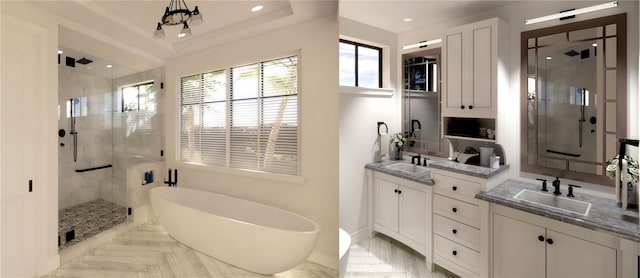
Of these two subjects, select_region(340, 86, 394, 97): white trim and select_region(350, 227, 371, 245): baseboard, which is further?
select_region(350, 227, 371, 245): baseboard

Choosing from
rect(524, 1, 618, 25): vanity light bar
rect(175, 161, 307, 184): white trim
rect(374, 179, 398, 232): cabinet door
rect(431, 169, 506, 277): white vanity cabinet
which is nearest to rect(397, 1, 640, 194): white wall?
rect(524, 1, 618, 25): vanity light bar

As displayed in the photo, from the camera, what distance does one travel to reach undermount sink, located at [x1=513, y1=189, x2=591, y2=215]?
60 cm

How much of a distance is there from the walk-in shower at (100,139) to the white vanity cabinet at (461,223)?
0.77 meters

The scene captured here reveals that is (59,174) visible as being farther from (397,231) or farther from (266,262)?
(397,231)

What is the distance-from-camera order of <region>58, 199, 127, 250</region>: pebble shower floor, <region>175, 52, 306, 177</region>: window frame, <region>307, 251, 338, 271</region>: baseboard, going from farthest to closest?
<region>58, 199, 127, 250</region>: pebble shower floor, <region>307, 251, 338, 271</region>: baseboard, <region>175, 52, 306, 177</region>: window frame

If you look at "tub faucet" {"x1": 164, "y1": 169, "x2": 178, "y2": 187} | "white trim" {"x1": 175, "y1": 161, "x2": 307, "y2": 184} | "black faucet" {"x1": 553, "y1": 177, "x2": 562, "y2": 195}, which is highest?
"white trim" {"x1": 175, "y1": 161, "x2": 307, "y2": 184}

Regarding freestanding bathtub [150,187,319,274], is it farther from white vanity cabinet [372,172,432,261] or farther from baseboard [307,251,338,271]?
white vanity cabinet [372,172,432,261]

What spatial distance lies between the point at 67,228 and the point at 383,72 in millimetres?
1076

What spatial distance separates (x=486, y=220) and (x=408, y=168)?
0.84 ft

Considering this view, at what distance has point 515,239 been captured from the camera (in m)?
0.68

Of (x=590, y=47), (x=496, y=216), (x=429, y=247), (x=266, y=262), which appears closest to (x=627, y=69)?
(x=590, y=47)

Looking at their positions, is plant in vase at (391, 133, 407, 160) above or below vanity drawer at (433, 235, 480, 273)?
above

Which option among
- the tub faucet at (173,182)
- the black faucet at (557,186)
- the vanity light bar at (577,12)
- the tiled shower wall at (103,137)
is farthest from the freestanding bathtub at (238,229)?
the vanity light bar at (577,12)

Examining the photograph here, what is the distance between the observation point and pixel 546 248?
0.66 meters
